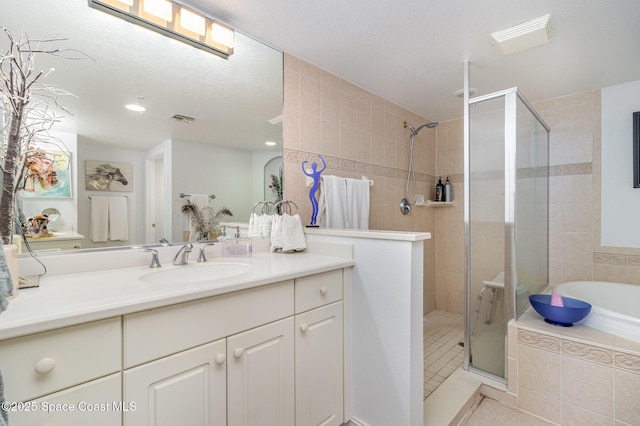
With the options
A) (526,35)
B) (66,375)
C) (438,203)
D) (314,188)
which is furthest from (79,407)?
(438,203)

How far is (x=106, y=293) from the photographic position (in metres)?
0.84

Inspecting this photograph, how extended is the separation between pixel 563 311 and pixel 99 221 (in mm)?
2326

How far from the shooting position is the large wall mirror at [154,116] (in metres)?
1.11

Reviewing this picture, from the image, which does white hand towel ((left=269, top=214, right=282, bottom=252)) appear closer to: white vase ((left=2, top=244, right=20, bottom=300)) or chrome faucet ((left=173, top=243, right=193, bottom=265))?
chrome faucet ((left=173, top=243, right=193, bottom=265))

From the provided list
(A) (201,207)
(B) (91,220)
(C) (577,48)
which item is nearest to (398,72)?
(C) (577,48)

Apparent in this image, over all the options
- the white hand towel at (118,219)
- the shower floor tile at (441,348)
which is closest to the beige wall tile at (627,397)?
the shower floor tile at (441,348)

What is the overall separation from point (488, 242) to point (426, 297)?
1.29 meters

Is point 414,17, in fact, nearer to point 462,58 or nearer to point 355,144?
point 462,58

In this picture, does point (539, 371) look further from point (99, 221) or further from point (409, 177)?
point (99, 221)

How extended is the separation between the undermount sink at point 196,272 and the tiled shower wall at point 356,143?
61 cm

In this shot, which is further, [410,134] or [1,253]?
[410,134]

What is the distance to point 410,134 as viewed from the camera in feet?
9.29

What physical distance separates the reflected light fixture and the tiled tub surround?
7.31 feet

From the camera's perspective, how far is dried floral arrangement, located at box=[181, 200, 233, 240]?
1440mm
